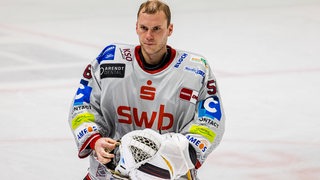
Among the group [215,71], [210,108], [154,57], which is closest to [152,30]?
[154,57]

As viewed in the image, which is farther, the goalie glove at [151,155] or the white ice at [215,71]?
the white ice at [215,71]

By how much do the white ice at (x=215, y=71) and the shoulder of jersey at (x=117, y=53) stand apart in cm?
127

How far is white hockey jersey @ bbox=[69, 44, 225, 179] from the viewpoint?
277 cm

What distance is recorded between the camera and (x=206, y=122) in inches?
108

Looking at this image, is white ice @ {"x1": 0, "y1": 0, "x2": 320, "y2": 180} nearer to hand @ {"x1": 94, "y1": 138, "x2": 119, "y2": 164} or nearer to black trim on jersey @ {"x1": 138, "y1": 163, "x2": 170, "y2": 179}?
hand @ {"x1": 94, "y1": 138, "x2": 119, "y2": 164}

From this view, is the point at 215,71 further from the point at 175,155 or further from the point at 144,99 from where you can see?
the point at 175,155

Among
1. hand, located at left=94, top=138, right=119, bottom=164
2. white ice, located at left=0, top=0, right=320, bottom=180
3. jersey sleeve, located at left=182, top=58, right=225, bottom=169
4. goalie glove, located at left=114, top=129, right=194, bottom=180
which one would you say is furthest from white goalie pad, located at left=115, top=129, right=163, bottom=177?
white ice, located at left=0, top=0, right=320, bottom=180

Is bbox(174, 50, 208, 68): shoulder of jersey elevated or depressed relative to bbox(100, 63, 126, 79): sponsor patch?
elevated

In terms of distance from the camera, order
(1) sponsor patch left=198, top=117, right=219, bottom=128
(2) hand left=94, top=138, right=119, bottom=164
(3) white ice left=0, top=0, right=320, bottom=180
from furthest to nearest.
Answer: (3) white ice left=0, top=0, right=320, bottom=180, (1) sponsor patch left=198, top=117, right=219, bottom=128, (2) hand left=94, top=138, right=119, bottom=164

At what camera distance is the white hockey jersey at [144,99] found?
2770 millimetres

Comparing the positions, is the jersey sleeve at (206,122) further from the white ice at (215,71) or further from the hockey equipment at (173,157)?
the white ice at (215,71)

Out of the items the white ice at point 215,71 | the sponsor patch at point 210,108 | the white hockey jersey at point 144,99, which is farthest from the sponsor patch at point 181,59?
the white ice at point 215,71

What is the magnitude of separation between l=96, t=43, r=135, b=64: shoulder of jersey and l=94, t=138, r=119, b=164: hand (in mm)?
317
